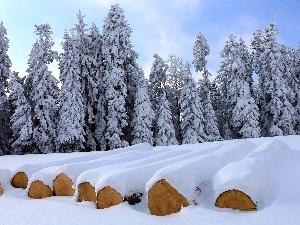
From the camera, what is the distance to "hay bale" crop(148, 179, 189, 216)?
12.7 ft

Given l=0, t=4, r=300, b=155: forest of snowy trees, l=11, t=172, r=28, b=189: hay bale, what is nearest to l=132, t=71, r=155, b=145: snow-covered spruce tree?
l=0, t=4, r=300, b=155: forest of snowy trees

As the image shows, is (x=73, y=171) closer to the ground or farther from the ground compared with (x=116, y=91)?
closer to the ground

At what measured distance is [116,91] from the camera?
25359 millimetres

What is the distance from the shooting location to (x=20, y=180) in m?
6.44

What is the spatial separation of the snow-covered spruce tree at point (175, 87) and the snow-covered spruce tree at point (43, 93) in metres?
12.9

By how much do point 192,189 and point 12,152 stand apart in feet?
77.1

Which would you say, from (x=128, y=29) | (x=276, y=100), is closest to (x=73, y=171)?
(x=128, y=29)

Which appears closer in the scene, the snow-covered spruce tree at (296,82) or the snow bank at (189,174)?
the snow bank at (189,174)

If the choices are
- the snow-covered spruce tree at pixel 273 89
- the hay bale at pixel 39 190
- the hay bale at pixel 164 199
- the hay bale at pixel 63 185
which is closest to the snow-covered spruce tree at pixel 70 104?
the snow-covered spruce tree at pixel 273 89

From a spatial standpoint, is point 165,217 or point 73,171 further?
point 73,171

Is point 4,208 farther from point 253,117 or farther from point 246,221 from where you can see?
point 253,117

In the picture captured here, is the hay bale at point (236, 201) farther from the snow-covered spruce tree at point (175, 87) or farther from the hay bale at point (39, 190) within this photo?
the snow-covered spruce tree at point (175, 87)

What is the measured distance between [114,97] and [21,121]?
701 cm

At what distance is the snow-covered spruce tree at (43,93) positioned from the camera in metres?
23.5
